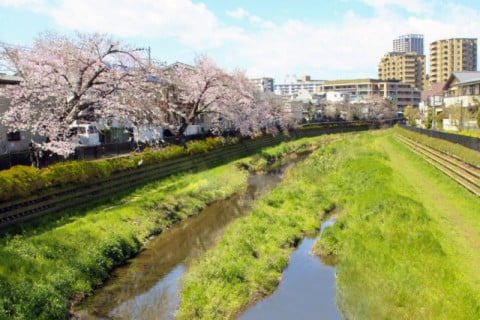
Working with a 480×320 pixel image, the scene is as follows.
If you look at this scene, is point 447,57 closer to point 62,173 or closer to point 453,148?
point 453,148

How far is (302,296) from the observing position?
13391 mm

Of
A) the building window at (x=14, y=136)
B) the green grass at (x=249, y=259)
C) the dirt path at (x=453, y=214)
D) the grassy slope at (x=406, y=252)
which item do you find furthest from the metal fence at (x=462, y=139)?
the building window at (x=14, y=136)

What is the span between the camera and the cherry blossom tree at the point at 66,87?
912 inches

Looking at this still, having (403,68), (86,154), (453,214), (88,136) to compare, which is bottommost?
(453,214)

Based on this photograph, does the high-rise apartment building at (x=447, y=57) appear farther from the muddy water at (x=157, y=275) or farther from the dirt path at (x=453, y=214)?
the muddy water at (x=157, y=275)

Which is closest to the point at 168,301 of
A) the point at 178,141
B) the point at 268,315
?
the point at 268,315

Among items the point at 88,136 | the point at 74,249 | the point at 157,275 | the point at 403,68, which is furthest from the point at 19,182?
the point at 403,68

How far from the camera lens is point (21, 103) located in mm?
23859

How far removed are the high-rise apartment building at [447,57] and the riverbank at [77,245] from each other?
539 feet

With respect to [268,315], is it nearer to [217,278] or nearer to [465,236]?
[217,278]

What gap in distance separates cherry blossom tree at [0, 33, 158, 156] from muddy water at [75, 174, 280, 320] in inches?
285

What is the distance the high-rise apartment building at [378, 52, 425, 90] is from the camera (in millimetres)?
176375

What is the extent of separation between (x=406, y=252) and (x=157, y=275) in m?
7.84

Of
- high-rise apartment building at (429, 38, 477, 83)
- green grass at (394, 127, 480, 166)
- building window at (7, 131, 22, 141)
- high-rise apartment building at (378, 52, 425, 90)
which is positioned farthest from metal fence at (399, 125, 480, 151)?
high-rise apartment building at (378, 52, 425, 90)
